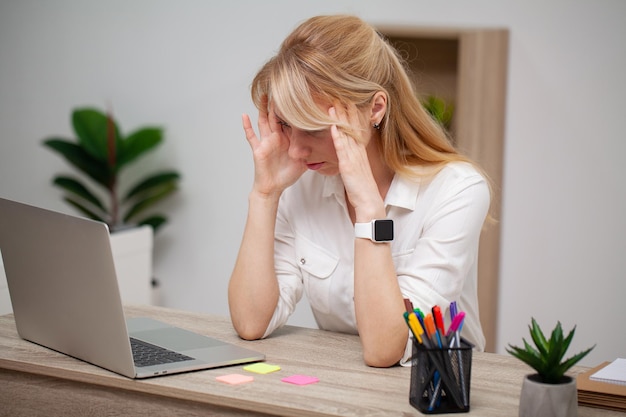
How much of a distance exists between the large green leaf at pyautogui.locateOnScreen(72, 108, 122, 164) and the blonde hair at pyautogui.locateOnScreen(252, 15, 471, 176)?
2.52 m

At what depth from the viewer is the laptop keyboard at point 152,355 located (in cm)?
152

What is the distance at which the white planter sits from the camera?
3320 millimetres

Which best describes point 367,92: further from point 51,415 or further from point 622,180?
point 622,180

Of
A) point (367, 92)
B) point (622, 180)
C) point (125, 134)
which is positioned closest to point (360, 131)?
point (367, 92)

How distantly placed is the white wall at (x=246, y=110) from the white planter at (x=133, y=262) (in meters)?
0.94

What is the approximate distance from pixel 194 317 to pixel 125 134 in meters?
2.75

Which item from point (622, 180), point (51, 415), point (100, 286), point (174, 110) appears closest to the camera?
point (100, 286)

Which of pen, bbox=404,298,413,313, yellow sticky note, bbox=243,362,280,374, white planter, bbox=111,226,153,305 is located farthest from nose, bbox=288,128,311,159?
white planter, bbox=111,226,153,305

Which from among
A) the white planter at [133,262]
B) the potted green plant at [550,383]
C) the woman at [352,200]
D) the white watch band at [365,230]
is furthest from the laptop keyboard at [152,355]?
the white planter at [133,262]

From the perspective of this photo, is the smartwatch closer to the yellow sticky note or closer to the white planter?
the yellow sticky note

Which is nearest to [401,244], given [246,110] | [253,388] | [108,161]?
[253,388]

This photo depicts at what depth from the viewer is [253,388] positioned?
1386mm

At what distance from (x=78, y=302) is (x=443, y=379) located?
70cm

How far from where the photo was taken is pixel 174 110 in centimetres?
446
